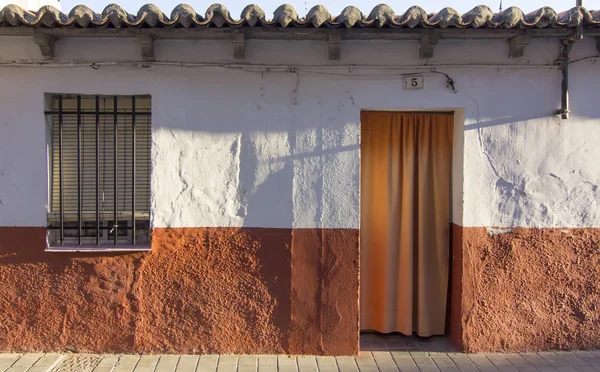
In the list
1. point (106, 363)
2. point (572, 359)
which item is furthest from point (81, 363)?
point (572, 359)

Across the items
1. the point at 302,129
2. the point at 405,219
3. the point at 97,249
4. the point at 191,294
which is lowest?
the point at 191,294

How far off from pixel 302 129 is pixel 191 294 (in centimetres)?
190

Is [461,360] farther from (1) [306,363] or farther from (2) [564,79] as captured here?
(2) [564,79]

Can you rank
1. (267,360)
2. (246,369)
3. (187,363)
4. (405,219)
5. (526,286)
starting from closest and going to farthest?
1. (246,369)
2. (187,363)
3. (267,360)
4. (526,286)
5. (405,219)

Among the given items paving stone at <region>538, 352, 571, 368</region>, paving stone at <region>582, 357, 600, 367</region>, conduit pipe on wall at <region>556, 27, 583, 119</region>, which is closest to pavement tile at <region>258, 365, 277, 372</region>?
paving stone at <region>538, 352, 571, 368</region>

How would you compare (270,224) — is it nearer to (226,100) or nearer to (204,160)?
(204,160)

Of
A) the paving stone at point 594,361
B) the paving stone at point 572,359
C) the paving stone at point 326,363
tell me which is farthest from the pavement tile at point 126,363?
the paving stone at point 594,361

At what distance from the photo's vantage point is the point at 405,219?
16.7ft

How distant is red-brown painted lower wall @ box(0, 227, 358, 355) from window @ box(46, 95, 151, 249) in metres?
0.25

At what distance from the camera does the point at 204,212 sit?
15.0ft

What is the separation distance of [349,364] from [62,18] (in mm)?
3945

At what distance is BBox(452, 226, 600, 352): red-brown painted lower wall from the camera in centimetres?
464

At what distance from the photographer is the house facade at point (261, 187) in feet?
14.8

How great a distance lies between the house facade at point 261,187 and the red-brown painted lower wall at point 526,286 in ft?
0.05
